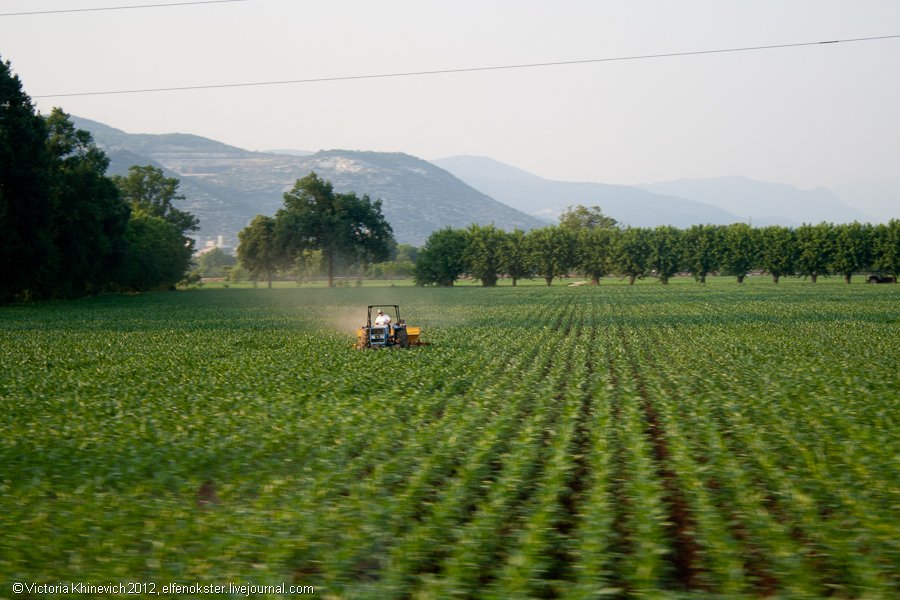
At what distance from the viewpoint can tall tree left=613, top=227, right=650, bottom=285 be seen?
4648 inches

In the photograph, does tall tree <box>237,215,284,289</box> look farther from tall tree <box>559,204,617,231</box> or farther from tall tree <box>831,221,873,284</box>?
tall tree <box>831,221,873,284</box>

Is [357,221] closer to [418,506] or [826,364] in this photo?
[826,364]

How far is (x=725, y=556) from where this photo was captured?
5801 mm

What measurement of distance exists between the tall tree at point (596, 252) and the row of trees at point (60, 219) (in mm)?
76199

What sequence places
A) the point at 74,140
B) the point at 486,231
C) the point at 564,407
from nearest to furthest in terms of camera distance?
the point at 564,407
the point at 74,140
the point at 486,231

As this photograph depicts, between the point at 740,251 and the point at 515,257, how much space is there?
4201 centimetres

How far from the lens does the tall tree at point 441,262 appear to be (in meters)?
120

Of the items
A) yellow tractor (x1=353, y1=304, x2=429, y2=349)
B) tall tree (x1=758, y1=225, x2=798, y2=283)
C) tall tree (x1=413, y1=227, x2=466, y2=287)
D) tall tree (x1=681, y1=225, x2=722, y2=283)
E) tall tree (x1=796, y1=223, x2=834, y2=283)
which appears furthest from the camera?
tall tree (x1=413, y1=227, x2=466, y2=287)

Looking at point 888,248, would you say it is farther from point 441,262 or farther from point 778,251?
point 441,262

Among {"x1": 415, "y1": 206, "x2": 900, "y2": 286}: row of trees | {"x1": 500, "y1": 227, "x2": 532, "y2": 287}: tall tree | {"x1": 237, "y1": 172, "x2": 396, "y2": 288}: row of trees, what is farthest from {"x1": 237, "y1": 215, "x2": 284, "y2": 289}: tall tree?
{"x1": 500, "y1": 227, "x2": 532, "y2": 287}: tall tree

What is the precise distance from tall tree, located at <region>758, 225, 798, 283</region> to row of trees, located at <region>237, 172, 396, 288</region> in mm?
69957

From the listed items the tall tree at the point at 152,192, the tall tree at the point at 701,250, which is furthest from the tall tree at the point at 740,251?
the tall tree at the point at 152,192

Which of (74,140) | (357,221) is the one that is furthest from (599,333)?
(357,221)

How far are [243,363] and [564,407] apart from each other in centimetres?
1173
